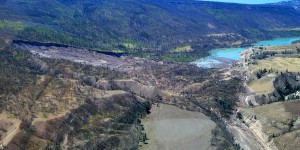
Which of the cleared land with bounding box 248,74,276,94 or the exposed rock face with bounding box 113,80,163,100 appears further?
the cleared land with bounding box 248,74,276,94

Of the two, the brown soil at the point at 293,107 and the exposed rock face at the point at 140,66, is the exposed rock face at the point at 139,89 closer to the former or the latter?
the exposed rock face at the point at 140,66

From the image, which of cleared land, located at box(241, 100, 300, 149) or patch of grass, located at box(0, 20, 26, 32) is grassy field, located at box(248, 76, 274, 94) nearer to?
cleared land, located at box(241, 100, 300, 149)

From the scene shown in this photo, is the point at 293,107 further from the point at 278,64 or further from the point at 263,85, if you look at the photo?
the point at 278,64

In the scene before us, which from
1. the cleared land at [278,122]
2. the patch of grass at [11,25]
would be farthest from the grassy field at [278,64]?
the patch of grass at [11,25]

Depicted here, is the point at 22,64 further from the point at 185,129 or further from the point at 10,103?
the point at 185,129

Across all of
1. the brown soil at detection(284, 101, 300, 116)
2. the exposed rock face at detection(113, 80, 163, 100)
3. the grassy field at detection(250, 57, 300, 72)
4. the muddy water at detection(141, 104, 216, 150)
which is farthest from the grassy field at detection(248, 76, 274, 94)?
the exposed rock face at detection(113, 80, 163, 100)
